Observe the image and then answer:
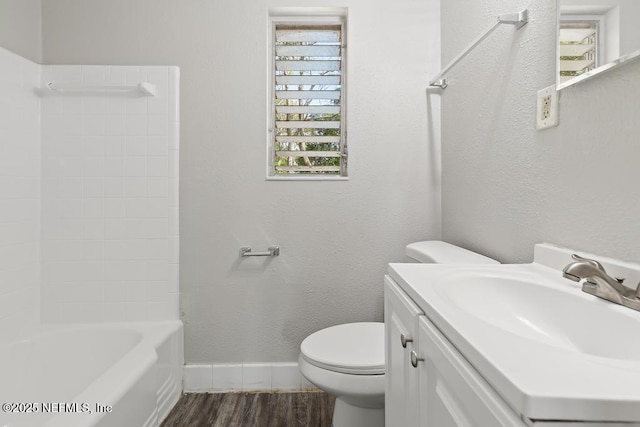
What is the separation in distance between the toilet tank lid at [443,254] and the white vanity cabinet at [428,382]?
16.9 inches

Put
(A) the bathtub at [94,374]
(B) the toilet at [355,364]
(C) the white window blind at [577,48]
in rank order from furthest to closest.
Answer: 1. (B) the toilet at [355,364]
2. (A) the bathtub at [94,374]
3. (C) the white window blind at [577,48]

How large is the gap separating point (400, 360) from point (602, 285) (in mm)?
503

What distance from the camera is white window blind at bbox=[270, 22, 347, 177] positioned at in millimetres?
2037

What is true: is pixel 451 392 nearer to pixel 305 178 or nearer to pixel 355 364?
pixel 355 364

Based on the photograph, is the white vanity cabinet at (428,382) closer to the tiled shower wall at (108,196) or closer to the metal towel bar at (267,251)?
the metal towel bar at (267,251)

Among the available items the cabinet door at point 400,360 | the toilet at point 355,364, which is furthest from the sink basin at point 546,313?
the toilet at point 355,364

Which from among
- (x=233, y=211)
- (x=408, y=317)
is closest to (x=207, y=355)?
(x=233, y=211)

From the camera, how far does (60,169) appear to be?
189cm

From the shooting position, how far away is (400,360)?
98cm

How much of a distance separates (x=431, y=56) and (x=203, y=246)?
163 cm

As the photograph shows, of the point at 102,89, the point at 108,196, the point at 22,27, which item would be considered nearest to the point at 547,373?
the point at 108,196

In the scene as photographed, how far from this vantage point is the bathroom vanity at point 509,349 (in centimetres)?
39

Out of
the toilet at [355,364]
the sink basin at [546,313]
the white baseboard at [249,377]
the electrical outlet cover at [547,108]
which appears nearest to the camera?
the sink basin at [546,313]

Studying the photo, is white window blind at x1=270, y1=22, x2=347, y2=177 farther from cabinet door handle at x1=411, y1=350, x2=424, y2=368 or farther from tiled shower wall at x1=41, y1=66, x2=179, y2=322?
cabinet door handle at x1=411, y1=350, x2=424, y2=368
